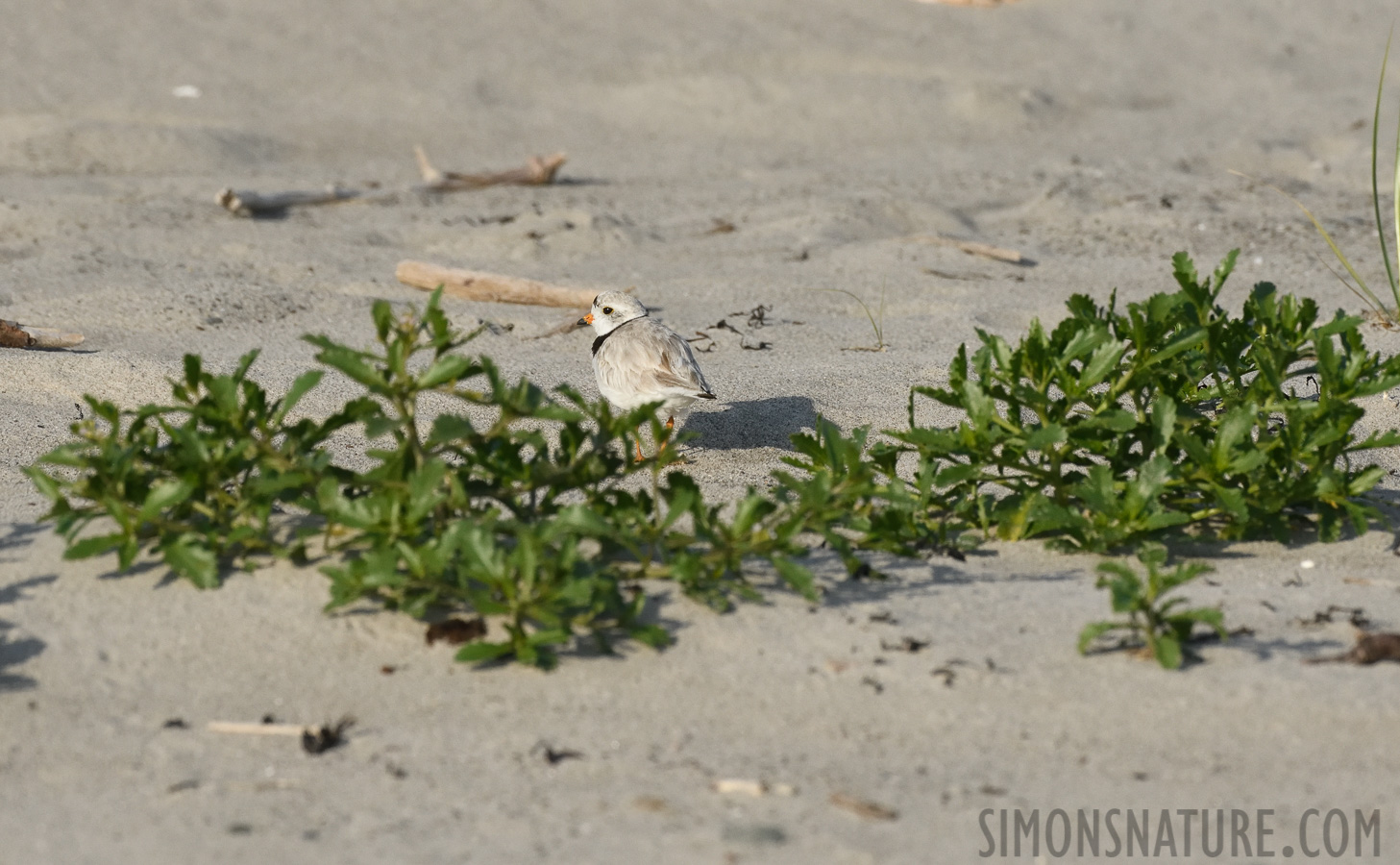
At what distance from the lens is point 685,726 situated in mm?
2859

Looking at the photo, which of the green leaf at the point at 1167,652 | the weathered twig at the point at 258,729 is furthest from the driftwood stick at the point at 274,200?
the green leaf at the point at 1167,652

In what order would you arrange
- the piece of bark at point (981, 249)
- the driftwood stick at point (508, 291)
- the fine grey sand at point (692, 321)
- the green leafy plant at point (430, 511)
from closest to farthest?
the fine grey sand at point (692, 321), the green leafy plant at point (430, 511), the driftwood stick at point (508, 291), the piece of bark at point (981, 249)

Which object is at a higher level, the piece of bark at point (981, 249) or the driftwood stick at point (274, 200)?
the driftwood stick at point (274, 200)

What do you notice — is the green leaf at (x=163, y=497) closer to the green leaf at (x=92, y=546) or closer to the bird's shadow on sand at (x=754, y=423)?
the green leaf at (x=92, y=546)

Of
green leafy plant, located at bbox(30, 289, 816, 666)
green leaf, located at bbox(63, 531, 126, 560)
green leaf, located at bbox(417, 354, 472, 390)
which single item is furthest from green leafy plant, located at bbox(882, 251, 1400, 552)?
green leaf, located at bbox(63, 531, 126, 560)

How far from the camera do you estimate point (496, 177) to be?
29.9 feet

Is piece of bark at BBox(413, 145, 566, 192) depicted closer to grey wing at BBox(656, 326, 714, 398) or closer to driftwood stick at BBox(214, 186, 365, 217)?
driftwood stick at BBox(214, 186, 365, 217)

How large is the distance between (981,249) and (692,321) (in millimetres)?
1801

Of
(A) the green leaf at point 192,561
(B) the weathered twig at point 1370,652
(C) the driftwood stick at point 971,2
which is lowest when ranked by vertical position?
(B) the weathered twig at point 1370,652

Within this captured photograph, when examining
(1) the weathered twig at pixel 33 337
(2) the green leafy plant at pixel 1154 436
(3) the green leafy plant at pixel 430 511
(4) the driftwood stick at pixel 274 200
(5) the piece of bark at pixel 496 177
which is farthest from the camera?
(5) the piece of bark at pixel 496 177

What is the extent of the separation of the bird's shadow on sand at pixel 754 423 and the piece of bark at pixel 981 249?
243 cm

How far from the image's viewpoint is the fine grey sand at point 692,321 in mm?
2650

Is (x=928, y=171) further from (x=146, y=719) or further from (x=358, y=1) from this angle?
(x=146, y=719)

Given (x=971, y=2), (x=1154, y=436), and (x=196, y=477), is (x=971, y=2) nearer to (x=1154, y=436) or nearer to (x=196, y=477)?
(x=1154, y=436)
